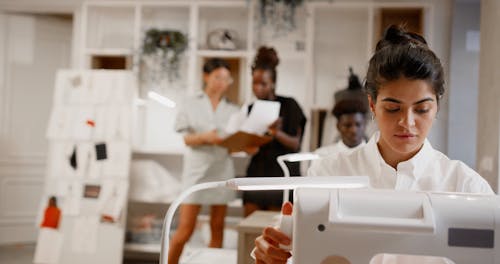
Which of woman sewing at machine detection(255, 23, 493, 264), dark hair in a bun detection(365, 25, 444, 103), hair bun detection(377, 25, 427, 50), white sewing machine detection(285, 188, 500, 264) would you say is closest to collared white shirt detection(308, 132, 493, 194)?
woman sewing at machine detection(255, 23, 493, 264)

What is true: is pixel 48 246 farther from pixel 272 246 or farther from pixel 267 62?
pixel 272 246

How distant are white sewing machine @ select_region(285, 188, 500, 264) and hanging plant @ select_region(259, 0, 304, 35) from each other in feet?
11.4

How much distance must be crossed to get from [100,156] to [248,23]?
1.55m

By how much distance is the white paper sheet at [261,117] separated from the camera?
3.24m

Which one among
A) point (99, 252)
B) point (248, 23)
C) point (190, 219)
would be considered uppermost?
point (248, 23)

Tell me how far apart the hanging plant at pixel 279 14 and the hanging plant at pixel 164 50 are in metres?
0.66

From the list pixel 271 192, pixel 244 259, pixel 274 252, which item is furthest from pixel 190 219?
pixel 274 252

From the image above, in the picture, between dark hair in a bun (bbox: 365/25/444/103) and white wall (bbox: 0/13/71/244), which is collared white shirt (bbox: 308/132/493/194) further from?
white wall (bbox: 0/13/71/244)

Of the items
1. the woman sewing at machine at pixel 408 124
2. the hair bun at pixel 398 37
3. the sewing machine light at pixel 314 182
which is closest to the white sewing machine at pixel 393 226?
the sewing machine light at pixel 314 182

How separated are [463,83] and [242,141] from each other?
1.86 m

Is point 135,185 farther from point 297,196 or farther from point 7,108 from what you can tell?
point 297,196

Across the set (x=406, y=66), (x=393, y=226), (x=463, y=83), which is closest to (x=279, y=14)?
(x=463, y=83)

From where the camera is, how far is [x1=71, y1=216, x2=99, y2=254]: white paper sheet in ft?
13.7

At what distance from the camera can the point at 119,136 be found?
4.22 meters
